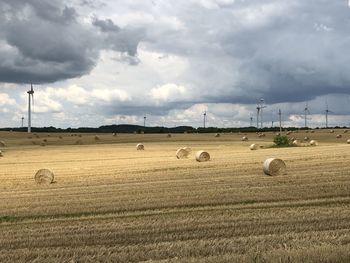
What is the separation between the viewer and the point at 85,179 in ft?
88.6

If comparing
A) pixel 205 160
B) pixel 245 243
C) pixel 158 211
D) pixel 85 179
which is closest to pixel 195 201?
pixel 158 211

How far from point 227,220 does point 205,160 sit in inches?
831

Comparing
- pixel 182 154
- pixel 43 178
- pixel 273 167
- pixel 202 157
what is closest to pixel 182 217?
pixel 273 167

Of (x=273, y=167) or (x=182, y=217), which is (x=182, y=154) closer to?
(x=273, y=167)

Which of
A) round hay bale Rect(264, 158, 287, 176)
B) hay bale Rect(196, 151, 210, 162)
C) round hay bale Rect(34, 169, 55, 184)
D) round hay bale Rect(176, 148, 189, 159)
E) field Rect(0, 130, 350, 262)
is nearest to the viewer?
field Rect(0, 130, 350, 262)

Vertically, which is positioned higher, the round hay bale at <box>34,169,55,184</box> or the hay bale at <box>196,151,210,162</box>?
the hay bale at <box>196,151,210,162</box>

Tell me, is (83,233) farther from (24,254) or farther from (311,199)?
(311,199)

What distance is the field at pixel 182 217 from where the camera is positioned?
1053 centimetres

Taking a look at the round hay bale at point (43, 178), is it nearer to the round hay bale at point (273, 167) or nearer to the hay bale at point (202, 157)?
the round hay bale at point (273, 167)

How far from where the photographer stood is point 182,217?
49.1ft

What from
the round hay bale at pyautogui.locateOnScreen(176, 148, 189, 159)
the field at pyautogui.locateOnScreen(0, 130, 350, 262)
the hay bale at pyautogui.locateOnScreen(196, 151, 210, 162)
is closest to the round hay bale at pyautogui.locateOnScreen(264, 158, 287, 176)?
the field at pyautogui.locateOnScreen(0, 130, 350, 262)

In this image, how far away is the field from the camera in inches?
415

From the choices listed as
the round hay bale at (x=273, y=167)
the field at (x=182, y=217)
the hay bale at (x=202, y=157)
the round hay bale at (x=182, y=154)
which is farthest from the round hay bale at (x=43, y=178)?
the round hay bale at (x=182, y=154)

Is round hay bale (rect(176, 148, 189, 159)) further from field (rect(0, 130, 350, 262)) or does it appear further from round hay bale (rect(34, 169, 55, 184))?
round hay bale (rect(34, 169, 55, 184))
